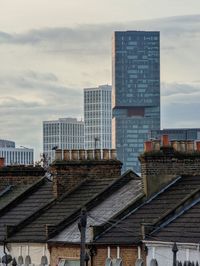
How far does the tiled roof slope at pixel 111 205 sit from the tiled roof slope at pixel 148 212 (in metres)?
0.70

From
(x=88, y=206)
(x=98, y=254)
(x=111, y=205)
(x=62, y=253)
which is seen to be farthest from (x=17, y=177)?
(x=98, y=254)

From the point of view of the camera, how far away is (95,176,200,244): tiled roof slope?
149ft

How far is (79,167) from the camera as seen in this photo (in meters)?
57.0

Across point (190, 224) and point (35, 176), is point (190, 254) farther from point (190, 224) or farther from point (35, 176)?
point (35, 176)

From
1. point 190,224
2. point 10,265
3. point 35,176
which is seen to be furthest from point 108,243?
point 35,176

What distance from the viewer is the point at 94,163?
187 ft

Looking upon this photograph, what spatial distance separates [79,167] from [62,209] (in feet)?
10.6

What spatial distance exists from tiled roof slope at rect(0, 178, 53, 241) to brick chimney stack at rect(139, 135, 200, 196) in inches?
252

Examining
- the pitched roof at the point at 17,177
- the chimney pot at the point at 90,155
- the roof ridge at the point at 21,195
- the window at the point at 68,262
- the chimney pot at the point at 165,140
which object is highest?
the chimney pot at the point at 165,140

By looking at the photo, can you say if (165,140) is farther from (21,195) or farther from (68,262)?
(21,195)

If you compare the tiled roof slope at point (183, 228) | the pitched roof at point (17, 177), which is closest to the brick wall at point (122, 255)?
the tiled roof slope at point (183, 228)

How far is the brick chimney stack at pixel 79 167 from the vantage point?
56500 mm

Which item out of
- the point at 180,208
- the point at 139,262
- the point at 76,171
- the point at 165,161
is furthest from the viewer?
the point at 76,171

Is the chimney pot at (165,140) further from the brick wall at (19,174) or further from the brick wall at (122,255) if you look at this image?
the brick wall at (19,174)
